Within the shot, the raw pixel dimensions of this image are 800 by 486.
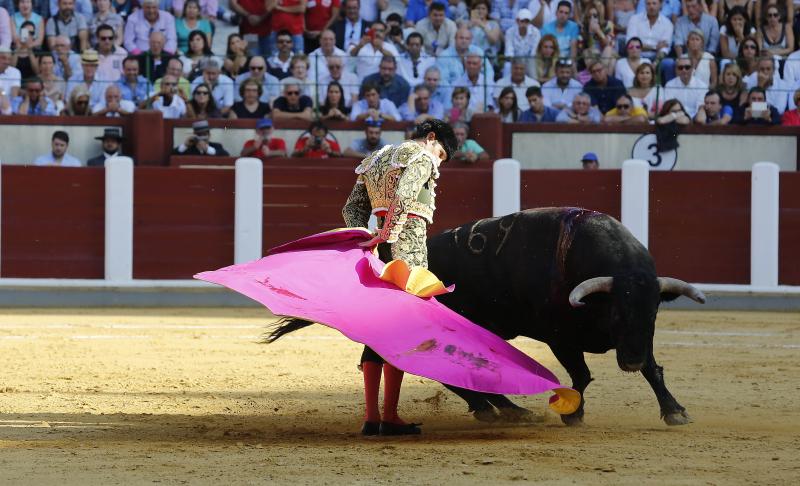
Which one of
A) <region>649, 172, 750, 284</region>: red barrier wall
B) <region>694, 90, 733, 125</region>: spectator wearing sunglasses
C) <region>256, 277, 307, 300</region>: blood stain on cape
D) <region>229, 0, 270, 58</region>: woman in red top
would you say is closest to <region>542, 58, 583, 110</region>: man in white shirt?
<region>694, 90, 733, 125</region>: spectator wearing sunglasses

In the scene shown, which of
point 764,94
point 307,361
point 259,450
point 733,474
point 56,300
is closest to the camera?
point 733,474

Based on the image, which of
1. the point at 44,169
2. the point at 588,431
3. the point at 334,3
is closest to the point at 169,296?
the point at 44,169

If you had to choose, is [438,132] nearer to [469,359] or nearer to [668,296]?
[469,359]

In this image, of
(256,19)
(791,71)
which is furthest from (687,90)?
(256,19)

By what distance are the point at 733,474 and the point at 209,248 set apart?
6.86 m

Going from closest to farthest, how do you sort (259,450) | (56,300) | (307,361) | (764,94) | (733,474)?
1. (733,474)
2. (259,450)
3. (307,361)
4. (56,300)
5. (764,94)

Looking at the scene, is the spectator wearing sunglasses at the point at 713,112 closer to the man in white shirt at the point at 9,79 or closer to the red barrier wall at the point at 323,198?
the red barrier wall at the point at 323,198

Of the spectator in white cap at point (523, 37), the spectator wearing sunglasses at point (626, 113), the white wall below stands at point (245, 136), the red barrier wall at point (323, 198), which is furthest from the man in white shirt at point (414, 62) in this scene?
the spectator wearing sunglasses at point (626, 113)

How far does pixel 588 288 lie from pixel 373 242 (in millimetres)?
711

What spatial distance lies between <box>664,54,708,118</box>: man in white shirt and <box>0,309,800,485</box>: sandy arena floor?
2.81m

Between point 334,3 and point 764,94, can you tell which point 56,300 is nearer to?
point 334,3

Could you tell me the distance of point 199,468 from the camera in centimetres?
385

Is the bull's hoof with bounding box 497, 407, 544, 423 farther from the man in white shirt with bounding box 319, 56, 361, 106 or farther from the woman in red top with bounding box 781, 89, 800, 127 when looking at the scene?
the woman in red top with bounding box 781, 89, 800, 127

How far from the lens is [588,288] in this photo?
4.60 metres
